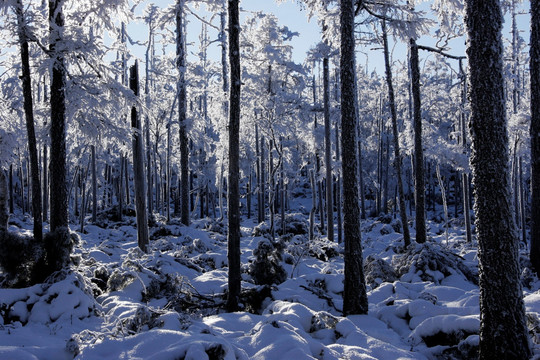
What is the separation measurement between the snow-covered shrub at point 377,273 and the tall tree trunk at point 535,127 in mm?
3617

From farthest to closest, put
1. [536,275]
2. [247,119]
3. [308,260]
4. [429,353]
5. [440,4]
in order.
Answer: [247,119] < [308,260] < [536,275] < [440,4] < [429,353]

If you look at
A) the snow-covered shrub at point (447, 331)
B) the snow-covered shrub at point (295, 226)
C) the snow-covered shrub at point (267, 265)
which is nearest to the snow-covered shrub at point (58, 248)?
the snow-covered shrub at point (267, 265)

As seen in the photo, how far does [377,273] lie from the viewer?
10.8 m

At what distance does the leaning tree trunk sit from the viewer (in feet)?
14.6

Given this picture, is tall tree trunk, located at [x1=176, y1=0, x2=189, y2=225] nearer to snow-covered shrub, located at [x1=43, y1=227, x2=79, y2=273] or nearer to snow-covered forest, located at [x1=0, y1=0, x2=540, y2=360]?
snow-covered forest, located at [x1=0, y1=0, x2=540, y2=360]

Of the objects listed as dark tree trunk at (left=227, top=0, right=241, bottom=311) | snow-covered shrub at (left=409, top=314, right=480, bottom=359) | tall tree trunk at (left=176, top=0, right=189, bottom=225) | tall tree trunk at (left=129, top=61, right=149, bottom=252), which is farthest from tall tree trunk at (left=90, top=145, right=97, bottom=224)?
snow-covered shrub at (left=409, top=314, right=480, bottom=359)

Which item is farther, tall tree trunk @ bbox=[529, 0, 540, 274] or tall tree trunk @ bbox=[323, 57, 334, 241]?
tall tree trunk @ bbox=[323, 57, 334, 241]

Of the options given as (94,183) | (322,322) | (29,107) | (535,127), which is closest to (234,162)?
(322,322)

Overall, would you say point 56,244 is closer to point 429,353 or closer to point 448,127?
point 429,353

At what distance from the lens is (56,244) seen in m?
7.84

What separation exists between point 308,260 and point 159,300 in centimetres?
733

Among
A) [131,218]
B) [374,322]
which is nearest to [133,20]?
[374,322]

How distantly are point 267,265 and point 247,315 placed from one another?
391cm

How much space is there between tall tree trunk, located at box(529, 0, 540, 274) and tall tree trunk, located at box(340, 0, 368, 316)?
A: 4.67 meters
